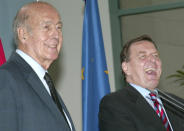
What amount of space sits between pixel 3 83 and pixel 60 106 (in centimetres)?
53

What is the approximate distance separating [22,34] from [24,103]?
0.57 meters

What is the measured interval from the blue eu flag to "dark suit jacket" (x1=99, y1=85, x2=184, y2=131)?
30.5 inches

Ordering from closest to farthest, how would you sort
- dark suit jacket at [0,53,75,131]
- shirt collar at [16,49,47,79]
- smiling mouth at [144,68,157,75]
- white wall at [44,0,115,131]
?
dark suit jacket at [0,53,75,131]
shirt collar at [16,49,47,79]
smiling mouth at [144,68,157,75]
white wall at [44,0,115,131]

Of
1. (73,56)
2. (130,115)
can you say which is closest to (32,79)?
(130,115)

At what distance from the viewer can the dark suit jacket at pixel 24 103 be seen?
206 centimetres

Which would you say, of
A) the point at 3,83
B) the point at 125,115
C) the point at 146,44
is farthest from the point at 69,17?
the point at 3,83

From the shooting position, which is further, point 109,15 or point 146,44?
point 109,15

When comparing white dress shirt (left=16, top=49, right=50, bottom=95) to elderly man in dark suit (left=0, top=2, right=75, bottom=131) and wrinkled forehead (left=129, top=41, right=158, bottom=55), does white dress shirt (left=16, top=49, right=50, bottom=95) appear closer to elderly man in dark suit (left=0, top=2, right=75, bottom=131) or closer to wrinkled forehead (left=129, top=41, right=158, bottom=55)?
elderly man in dark suit (left=0, top=2, right=75, bottom=131)

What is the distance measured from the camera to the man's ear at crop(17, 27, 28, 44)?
248cm

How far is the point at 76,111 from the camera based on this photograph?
5.66 m

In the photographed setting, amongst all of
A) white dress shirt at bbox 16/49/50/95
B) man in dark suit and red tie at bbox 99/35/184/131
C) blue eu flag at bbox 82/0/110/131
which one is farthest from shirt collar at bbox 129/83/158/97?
white dress shirt at bbox 16/49/50/95

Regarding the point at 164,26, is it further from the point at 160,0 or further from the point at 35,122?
the point at 35,122

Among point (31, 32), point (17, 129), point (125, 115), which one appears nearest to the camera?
point (17, 129)

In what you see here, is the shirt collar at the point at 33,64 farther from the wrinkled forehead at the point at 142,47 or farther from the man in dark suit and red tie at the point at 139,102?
the wrinkled forehead at the point at 142,47
